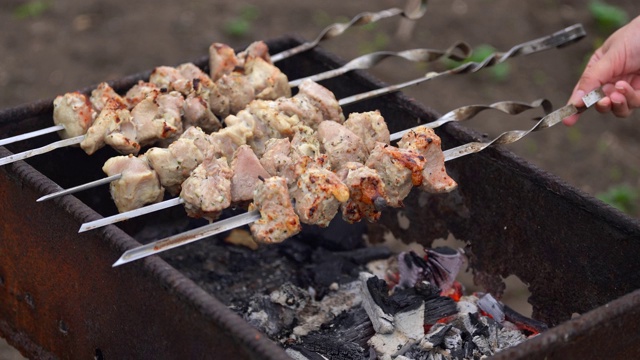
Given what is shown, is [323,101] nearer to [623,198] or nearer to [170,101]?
[170,101]

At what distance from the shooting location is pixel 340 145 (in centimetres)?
295

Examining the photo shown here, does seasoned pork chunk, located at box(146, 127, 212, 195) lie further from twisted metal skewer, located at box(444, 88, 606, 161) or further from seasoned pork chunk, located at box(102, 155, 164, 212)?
twisted metal skewer, located at box(444, 88, 606, 161)

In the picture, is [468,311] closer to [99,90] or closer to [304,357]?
[304,357]

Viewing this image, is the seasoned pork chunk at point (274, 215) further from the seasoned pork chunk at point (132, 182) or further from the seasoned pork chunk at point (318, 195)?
the seasoned pork chunk at point (132, 182)

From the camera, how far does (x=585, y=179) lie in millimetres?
5965

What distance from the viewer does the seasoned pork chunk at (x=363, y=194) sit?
8.90 feet

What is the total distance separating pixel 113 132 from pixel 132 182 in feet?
1.02

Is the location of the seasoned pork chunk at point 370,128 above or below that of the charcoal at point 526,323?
above

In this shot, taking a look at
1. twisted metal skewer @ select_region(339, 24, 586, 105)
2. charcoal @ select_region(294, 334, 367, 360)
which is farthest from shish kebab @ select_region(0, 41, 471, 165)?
charcoal @ select_region(294, 334, 367, 360)

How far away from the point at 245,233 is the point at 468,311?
1148 millimetres

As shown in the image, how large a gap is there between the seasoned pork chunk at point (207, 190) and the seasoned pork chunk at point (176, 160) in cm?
5

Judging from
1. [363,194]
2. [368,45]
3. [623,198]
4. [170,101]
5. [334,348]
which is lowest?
[623,198]

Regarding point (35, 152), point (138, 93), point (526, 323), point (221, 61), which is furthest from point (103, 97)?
point (526, 323)

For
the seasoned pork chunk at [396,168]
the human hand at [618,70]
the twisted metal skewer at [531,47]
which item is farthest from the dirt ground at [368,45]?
the seasoned pork chunk at [396,168]
